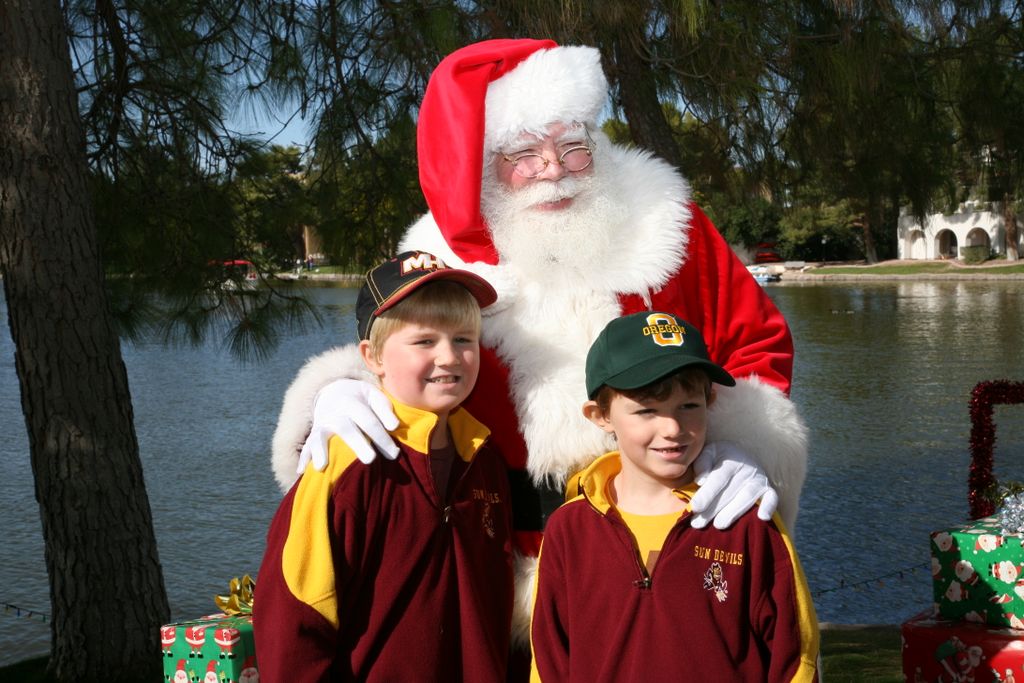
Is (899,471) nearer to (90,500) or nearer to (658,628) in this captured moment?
(90,500)

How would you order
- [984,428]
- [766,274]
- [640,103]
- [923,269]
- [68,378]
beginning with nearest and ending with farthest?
[984,428] → [68,378] → [640,103] → [923,269] → [766,274]

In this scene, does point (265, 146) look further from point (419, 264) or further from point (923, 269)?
point (923, 269)

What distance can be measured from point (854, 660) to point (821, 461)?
5.16m

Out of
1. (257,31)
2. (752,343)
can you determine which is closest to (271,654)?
(752,343)

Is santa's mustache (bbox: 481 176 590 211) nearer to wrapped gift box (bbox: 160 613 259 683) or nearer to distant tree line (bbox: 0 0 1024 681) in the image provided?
wrapped gift box (bbox: 160 613 259 683)

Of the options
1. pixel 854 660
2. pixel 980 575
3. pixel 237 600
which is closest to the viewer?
pixel 237 600

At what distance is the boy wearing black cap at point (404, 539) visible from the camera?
182 cm

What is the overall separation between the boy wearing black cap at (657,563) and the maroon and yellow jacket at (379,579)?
0.41 feet

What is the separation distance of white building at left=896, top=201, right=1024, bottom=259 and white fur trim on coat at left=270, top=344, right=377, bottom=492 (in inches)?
1303

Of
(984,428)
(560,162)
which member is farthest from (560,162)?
(984,428)

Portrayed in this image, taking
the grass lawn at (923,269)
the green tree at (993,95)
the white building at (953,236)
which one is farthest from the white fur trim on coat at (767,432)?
the white building at (953,236)

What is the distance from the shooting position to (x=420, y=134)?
2.36 m

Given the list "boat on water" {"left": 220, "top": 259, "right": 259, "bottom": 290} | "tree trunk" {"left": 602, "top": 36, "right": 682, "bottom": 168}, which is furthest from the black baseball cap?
"boat on water" {"left": 220, "top": 259, "right": 259, "bottom": 290}

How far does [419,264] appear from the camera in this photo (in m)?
1.96
